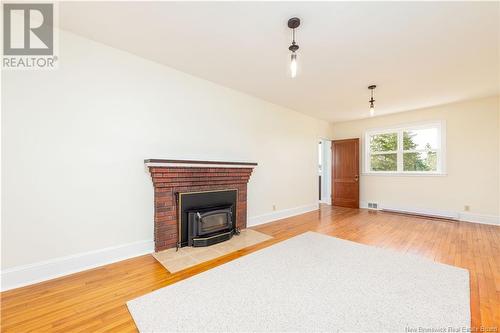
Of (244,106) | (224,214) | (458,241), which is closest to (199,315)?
(224,214)

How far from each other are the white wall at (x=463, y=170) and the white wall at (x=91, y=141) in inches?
195

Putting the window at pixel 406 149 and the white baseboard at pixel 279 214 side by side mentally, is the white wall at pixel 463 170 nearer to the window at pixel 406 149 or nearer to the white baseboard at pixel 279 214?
the window at pixel 406 149

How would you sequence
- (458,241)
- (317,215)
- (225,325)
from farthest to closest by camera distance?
(317,215) < (458,241) < (225,325)

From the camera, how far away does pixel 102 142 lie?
2.63 meters

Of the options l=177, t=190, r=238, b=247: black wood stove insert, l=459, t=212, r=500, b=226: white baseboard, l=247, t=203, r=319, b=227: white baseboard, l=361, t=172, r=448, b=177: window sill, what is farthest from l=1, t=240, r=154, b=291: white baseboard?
l=459, t=212, r=500, b=226: white baseboard

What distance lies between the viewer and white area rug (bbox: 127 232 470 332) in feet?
5.26

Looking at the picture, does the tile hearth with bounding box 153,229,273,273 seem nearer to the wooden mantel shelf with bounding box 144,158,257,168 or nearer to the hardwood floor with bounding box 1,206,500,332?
the hardwood floor with bounding box 1,206,500,332

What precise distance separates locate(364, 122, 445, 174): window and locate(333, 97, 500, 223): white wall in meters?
0.17

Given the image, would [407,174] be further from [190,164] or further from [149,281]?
[149,281]

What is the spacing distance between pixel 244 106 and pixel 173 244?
283cm

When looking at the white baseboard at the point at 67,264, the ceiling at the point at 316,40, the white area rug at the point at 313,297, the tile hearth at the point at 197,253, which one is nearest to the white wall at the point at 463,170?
the ceiling at the point at 316,40

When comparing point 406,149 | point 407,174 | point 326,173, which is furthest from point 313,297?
point 326,173

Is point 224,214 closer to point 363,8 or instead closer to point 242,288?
point 242,288

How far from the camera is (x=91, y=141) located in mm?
2553
